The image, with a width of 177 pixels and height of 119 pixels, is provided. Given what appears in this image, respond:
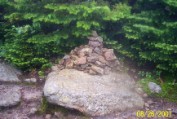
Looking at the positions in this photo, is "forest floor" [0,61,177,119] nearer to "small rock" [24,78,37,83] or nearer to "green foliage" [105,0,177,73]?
"small rock" [24,78,37,83]

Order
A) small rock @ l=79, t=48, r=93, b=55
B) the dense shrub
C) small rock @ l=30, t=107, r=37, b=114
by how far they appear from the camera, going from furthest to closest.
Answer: small rock @ l=79, t=48, r=93, b=55 → the dense shrub → small rock @ l=30, t=107, r=37, b=114

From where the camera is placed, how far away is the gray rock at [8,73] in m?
7.34

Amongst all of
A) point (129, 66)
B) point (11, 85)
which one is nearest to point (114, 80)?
point (129, 66)

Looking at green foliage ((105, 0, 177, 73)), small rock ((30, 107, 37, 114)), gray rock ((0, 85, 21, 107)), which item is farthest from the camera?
green foliage ((105, 0, 177, 73))

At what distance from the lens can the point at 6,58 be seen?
7590 millimetres

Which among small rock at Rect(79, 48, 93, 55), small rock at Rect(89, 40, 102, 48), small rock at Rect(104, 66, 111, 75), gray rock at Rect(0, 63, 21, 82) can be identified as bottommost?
gray rock at Rect(0, 63, 21, 82)

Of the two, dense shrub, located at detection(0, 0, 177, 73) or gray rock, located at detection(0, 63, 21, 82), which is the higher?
dense shrub, located at detection(0, 0, 177, 73)

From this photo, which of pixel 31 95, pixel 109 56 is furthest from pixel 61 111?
pixel 109 56

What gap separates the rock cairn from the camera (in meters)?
7.07

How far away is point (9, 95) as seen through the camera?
22.0ft

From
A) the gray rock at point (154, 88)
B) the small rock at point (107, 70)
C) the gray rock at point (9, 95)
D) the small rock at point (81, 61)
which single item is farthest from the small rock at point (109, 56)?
the gray rock at point (9, 95)

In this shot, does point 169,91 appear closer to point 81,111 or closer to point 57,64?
point 81,111
